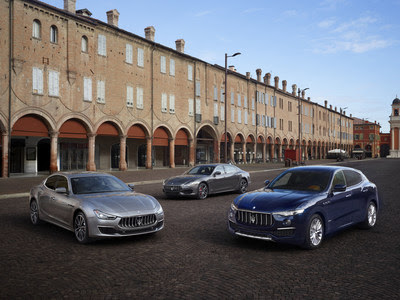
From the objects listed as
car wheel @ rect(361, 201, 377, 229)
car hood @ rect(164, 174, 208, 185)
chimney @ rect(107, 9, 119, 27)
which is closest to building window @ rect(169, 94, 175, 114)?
chimney @ rect(107, 9, 119, 27)

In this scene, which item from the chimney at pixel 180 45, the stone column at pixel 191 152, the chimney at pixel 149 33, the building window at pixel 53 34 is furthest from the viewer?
the chimney at pixel 180 45

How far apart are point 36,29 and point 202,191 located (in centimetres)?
1934

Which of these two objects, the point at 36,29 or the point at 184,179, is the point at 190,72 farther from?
the point at 184,179

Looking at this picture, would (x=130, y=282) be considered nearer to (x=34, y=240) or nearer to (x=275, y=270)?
(x=275, y=270)

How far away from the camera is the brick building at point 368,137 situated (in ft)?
429

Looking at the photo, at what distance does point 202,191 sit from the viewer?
46.6 feet

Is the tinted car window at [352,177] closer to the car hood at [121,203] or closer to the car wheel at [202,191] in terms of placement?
the car hood at [121,203]

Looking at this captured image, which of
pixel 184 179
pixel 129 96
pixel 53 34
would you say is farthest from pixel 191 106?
pixel 184 179

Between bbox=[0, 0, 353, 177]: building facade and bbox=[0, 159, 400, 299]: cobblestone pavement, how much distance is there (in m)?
19.3

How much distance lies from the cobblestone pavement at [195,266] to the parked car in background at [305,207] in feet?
1.04

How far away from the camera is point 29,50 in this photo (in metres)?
25.5

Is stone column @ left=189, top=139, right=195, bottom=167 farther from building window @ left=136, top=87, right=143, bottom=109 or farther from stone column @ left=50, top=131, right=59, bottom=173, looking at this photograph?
stone column @ left=50, top=131, right=59, bottom=173

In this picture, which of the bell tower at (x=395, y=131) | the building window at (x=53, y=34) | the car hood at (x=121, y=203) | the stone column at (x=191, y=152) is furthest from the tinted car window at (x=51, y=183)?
the bell tower at (x=395, y=131)

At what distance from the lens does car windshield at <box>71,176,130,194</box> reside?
812 centimetres
